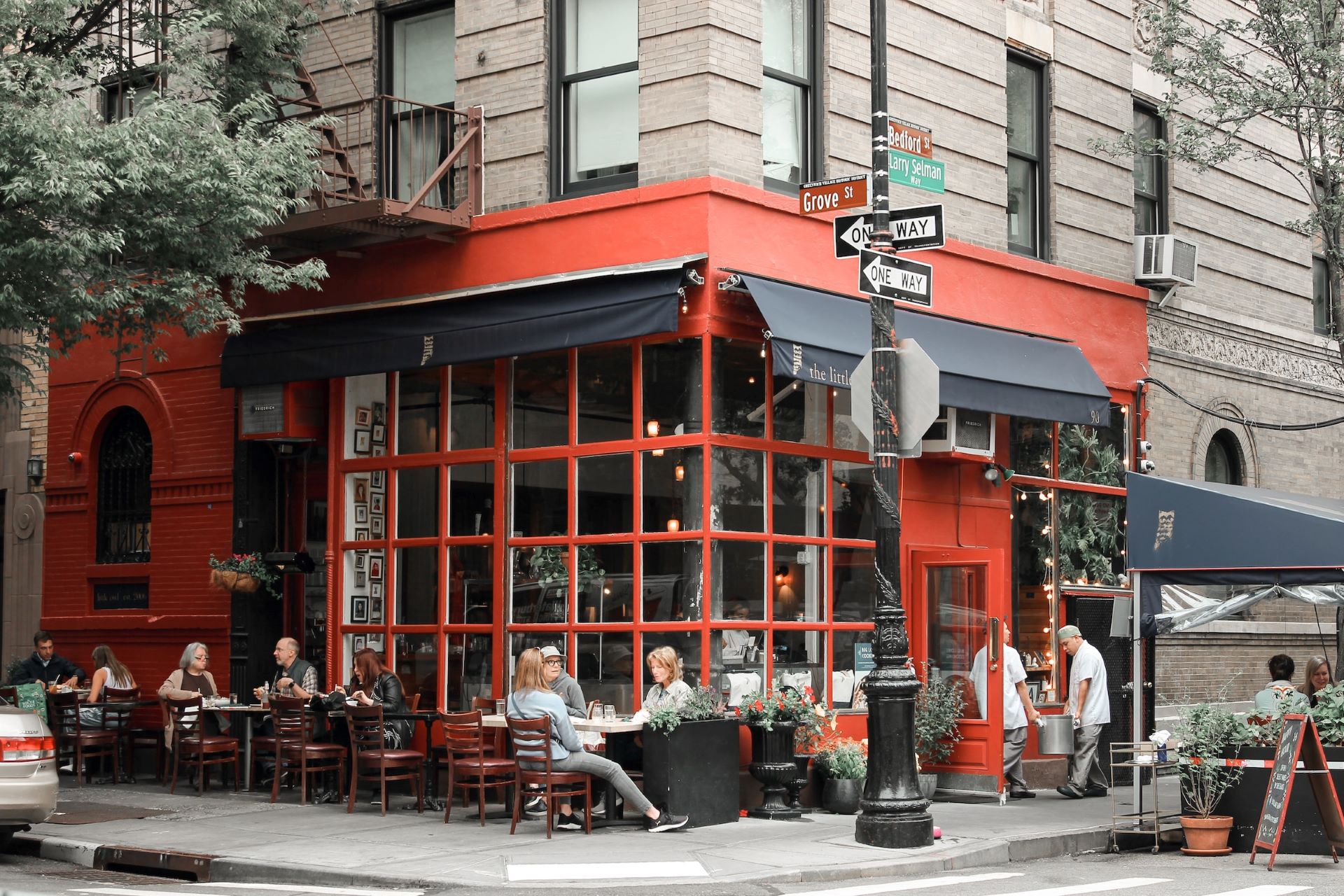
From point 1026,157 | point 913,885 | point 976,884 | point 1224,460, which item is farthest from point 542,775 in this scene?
point 1224,460

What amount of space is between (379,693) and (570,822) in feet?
8.34

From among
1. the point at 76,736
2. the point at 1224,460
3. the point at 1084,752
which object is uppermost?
the point at 1224,460

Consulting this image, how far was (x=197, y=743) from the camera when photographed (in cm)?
1590

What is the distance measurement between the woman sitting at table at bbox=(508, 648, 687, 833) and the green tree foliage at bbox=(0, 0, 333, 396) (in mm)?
4290

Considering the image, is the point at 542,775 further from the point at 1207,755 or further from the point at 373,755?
the point at 1207,755

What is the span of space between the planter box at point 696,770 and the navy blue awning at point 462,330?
11.6 feet

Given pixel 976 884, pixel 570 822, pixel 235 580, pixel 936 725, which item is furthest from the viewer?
pixel 235 580

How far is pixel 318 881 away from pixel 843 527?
678cm

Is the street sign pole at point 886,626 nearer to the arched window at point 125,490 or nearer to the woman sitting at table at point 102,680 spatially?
the woman sitting at table at point 102,680

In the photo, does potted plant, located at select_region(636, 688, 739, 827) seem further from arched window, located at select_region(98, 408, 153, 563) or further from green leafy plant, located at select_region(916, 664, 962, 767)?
arched window, located at select_region(98, 408, 153, 563)

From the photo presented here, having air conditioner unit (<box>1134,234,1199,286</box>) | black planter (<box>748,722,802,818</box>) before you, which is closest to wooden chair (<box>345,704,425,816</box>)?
black planter (<box>748,722,802,818</box>)

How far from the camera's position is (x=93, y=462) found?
65.3 feet

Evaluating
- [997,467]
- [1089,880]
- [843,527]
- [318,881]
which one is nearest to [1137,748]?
[1089,880]

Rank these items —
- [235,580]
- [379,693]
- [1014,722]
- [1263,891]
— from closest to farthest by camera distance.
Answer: [1263,891]
[379,693]
[1014,722]
[235,580]
